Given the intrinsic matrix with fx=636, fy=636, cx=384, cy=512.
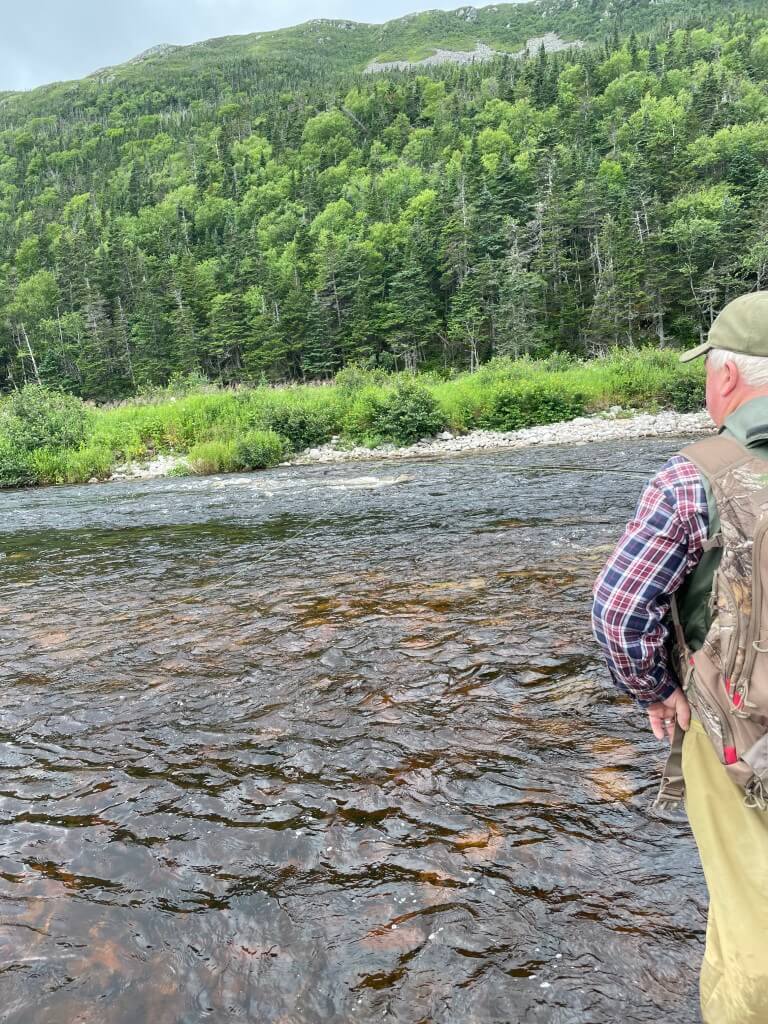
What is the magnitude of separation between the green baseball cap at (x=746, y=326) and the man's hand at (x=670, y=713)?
102 cm

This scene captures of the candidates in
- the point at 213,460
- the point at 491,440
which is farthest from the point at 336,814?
the point at 491,440

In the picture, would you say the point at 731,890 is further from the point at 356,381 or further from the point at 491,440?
the point at 356,381

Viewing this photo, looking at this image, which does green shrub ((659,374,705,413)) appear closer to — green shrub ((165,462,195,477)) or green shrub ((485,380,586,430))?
green shrub ((485,380,586,430))

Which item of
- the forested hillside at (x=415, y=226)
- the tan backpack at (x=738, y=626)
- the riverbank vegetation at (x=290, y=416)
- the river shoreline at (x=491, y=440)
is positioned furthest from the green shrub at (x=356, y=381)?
the forested hillside at (x=415, y=226)

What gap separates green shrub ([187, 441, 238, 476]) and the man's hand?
2045 cm

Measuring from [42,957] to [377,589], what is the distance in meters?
4.77

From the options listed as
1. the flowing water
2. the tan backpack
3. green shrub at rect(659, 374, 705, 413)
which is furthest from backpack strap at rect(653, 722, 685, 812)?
green shrub at rect(659, 374, 705, 413)

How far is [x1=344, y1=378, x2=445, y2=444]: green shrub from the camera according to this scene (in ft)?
79.5

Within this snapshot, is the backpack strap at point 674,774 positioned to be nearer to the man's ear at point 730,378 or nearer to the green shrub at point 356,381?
the man's ear at point 730,378

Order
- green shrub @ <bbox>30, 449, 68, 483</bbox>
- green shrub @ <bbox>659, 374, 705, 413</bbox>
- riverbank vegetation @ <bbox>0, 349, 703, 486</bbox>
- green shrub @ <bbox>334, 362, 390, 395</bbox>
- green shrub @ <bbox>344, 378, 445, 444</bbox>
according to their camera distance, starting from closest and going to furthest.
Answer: green shrub @ <bbox>30, 449, 68, 483</bbox>, riverbank vegetation @ <bbox>0, 349, 703, 486</bbox>, green shrub @ <bbox>344, 378, 445, 444</bbox>, green shrub @ <bbox>659, 374, 705, 413</bbox>, green shrub @ <bbox>334, 362, 390, 395</bbox>

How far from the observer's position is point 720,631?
159 cm

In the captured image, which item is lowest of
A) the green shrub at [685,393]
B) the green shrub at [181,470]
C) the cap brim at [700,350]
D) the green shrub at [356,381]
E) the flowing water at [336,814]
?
the green shrub at [685,393]

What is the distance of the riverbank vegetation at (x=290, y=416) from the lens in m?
22.1

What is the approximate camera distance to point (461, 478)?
15.7 m
